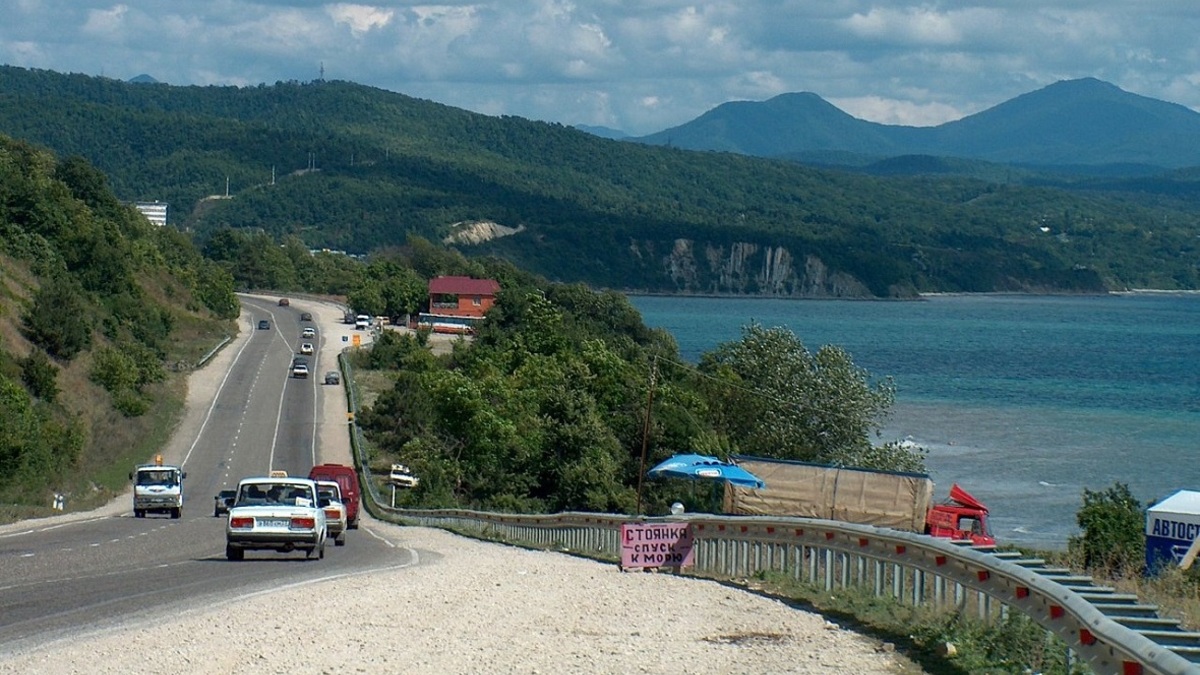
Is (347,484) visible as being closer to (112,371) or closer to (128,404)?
(128,404)

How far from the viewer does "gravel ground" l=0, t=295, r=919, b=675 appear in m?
11.8

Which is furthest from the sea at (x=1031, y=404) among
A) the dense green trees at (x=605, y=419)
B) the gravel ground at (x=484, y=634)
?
the gravel ground at (x=484, y=634)

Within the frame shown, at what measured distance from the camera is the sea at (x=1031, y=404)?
65.5m

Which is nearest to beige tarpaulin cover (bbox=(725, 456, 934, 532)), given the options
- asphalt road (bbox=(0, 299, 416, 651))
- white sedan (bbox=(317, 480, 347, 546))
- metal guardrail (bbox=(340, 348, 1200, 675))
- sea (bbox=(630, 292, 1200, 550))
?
metal guardrail (bbox=(340, 348, 1200, 675))

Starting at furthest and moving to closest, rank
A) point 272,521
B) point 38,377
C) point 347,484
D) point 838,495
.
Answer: point 38,377 → point 347,484 → point 838,495 → point 272,521

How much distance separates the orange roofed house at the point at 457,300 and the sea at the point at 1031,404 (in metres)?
18.2

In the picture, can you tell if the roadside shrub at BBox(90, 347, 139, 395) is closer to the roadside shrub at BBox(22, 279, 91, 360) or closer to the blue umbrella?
the roadside shrub at BBox(22, 279, 91, 360)

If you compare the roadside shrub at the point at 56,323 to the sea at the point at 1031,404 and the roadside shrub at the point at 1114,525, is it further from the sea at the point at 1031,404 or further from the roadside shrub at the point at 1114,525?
the roadside shrub at the point at 1114,525

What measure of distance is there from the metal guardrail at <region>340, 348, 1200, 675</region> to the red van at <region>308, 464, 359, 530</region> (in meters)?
9.27

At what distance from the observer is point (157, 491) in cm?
4088

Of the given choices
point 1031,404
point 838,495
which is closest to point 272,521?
point 838,495

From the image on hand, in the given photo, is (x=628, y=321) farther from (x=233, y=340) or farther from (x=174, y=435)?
(x=174, y=435)

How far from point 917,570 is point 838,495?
11.1 m

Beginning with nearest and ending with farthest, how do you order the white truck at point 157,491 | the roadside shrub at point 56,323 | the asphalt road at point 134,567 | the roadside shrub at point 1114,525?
1. the asphalt road at point 134,567
2. the roadside shrub at point 1114,525
3. the white truck at point 157,491
4. the roadside shrub at point 56,323
